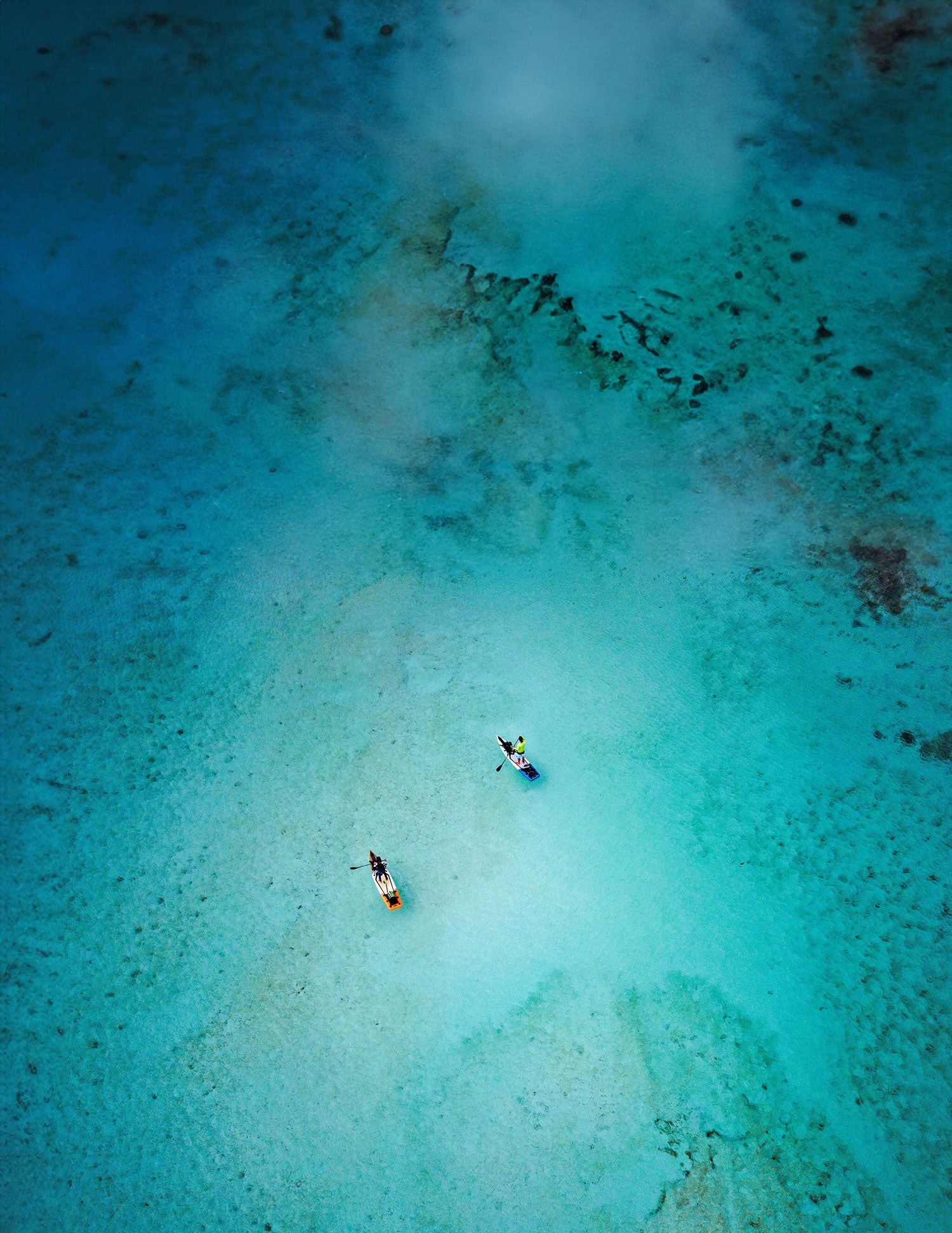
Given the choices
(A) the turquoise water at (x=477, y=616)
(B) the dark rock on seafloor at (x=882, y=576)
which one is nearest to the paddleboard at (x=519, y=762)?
(A) the turquoise water at (x=477, y=616)

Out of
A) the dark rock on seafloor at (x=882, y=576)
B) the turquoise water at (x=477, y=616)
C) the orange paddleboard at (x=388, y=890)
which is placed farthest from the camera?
the dark rock on seafloor at (x=882, y=576)

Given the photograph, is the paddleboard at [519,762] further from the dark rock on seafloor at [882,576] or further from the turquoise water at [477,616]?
the dark rock on seafloor at [882,576]

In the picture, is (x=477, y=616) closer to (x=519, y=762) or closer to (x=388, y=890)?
(x=519, y=762)

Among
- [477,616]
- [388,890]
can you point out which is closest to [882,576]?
[477,616]

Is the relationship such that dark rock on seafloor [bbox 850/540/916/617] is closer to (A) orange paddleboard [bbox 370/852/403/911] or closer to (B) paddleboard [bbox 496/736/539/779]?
(B) paddleboard [bbox 496/736/539/779]

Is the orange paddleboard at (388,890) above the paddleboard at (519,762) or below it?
below

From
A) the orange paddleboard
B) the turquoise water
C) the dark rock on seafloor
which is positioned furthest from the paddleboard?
the dark rock on seafloor
